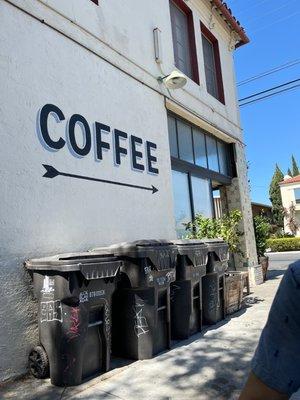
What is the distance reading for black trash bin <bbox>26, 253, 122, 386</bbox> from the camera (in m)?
4.23

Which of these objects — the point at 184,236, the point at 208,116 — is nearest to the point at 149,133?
the point at 184,236

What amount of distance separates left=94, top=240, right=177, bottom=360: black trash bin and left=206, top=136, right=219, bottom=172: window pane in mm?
5999

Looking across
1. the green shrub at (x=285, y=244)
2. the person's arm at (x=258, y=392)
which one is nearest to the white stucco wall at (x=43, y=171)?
the person's arm at (x=258, y=392)

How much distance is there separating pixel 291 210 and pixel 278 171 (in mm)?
17284

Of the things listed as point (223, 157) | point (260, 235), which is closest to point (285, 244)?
point (260, 235)

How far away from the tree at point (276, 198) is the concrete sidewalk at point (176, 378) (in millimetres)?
42854

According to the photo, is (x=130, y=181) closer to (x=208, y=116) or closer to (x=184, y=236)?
(x=184, y=236)

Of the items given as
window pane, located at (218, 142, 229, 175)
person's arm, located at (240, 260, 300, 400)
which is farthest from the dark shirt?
window pane, located at (218, 142, 229, 175)

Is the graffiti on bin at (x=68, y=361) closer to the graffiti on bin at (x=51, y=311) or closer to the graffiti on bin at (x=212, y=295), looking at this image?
the graffiti on bin at (x=51, y=311)

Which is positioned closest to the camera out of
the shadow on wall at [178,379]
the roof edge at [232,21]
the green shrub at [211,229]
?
the shadow on wall at [178,379]

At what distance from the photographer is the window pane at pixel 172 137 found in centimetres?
900

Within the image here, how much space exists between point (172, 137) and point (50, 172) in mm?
4205

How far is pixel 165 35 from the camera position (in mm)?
8961

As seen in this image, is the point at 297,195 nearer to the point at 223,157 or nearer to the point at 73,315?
the point at 223,157
